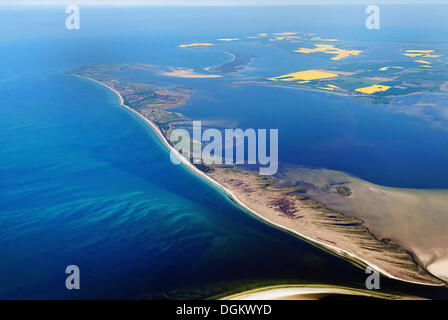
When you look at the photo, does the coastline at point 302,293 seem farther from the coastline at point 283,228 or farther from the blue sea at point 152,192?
the coastline at point 283,228

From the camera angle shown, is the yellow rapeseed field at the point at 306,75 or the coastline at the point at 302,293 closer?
the coastline at the point at 302,293

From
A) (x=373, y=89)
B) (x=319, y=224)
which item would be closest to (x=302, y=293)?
(x=319, y=224)

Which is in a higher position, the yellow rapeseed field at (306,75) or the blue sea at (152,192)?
the yellow rapeseed field at (306,75)

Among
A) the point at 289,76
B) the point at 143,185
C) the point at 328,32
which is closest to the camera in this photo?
the point at 143,185

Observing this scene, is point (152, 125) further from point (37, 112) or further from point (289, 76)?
point (289, 76)

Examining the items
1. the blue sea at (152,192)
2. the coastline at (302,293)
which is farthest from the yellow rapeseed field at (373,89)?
the coastline at (302,293)
